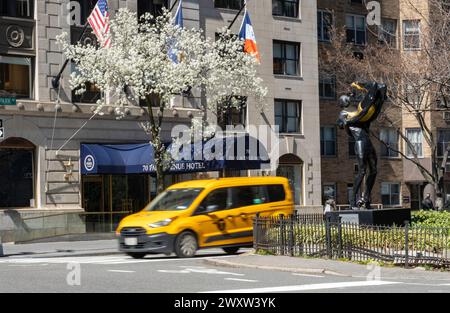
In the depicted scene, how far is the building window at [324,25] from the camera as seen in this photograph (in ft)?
151

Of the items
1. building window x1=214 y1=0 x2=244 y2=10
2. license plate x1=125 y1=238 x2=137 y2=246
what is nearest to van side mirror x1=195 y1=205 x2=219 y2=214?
license plate x1=125 y1=238 x2=137 y2=246

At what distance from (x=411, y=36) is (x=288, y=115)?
7.14 meters

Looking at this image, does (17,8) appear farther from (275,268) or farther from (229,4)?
(275,268)

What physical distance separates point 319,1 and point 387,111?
7.14m

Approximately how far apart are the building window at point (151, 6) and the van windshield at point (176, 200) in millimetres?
15228

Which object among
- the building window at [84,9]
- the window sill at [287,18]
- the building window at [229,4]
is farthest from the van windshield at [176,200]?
the window sill at [287,18]

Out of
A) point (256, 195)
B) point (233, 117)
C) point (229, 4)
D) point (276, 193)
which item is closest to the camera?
point (256, 195)

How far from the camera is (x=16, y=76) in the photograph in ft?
110

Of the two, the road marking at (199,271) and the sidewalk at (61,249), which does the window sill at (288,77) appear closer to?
the sidewalk at (61,249)

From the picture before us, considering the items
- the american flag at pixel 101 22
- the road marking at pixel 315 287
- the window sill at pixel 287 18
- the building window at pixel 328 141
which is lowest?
the road marking at pixel 315 287

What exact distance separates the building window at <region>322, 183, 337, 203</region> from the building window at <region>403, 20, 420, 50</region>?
8.94m

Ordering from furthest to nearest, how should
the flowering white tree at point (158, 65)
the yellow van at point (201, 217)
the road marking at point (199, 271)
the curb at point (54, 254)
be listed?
1. the flowering white tree at point (158, 65)
2. the curb at point (54, 254)
3. the yellow van at point (201, 217)
4. the road marking at point (199, 271)

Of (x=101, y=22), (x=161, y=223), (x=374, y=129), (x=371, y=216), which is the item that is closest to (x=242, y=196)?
(x=161, y=223)
